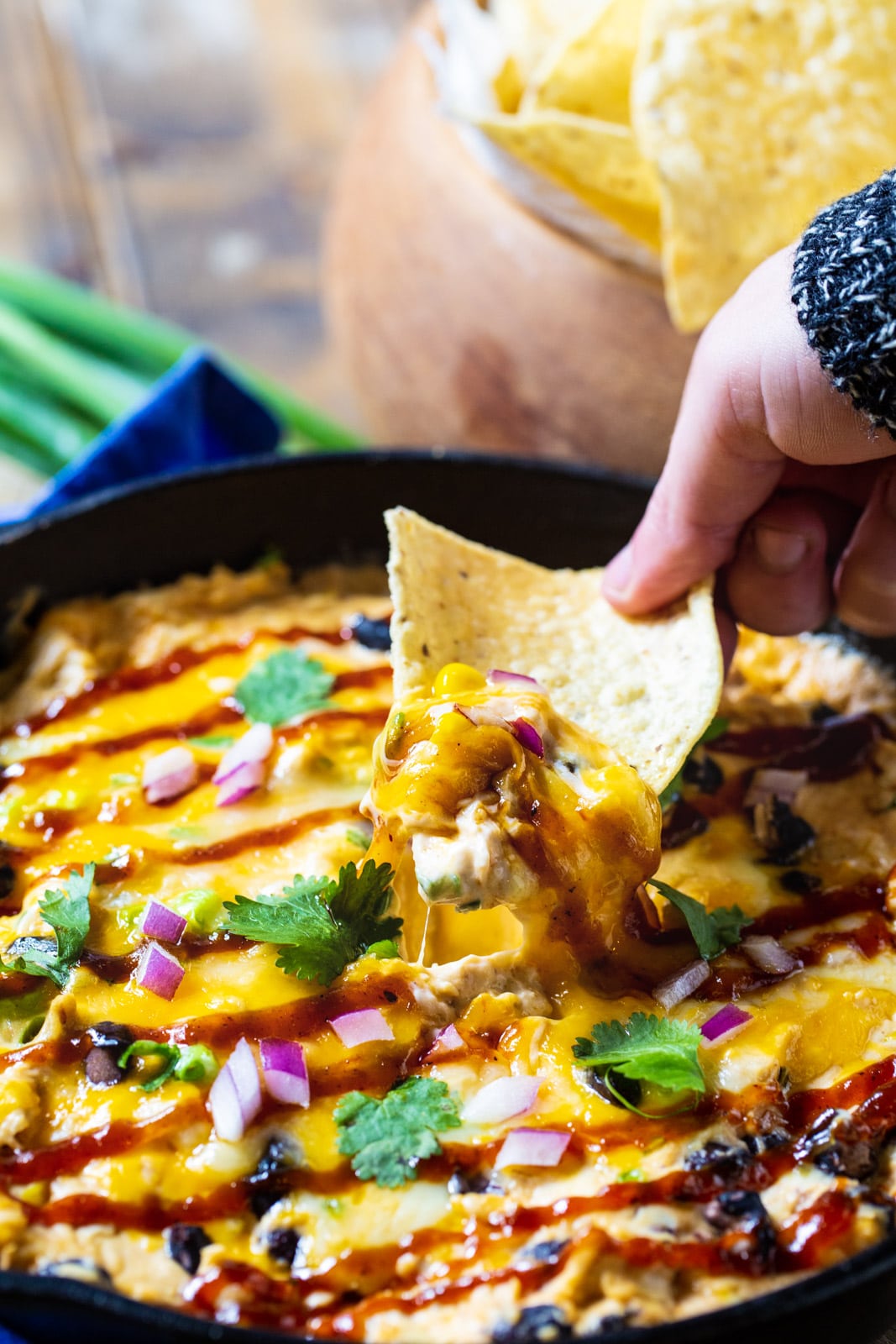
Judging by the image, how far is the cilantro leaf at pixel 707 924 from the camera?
8.68ft

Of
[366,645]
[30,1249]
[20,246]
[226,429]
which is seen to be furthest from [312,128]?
[30,1249]

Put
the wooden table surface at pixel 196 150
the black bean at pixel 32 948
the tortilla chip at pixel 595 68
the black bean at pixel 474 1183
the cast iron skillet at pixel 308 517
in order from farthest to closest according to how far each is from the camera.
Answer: the wooden table surface at pixel 196 150, the tortilla chip at pixel 595 68, the cast iron skillet at pixel 308 517, the black bean at pixel 32 948, the black bean at pixel 474 1183

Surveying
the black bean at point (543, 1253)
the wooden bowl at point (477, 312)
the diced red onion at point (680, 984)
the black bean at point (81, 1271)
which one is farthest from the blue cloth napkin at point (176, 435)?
the black bean at point (543, 1253)

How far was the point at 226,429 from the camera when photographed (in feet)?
15.0

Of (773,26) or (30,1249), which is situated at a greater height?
(773,26)

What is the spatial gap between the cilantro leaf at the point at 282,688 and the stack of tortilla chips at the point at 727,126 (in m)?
1.45

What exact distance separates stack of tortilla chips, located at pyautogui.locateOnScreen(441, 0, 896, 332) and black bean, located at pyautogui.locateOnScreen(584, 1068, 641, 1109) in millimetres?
2215

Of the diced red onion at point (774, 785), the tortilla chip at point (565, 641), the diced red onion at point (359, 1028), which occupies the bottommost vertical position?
the diced red onion at point (774, 785)

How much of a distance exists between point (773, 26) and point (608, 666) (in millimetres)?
2091

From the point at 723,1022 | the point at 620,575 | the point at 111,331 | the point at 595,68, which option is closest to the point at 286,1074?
the point at 723,1022

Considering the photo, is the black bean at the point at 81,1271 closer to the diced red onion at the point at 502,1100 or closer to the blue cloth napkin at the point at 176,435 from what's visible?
the diced red onion at the point at 502,1100

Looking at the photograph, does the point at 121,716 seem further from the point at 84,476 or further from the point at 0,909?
the point at 84,476

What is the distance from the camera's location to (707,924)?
266 cm

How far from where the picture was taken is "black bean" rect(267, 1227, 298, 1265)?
7.15 feet
